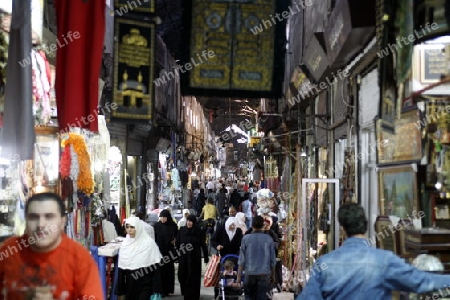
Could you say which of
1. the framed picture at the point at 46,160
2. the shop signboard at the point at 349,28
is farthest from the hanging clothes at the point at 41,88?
the shop signboard at the point at 349,28

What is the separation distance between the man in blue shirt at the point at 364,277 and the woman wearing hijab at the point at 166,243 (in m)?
8.00

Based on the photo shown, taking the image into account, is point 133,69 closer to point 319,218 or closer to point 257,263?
point 257,263

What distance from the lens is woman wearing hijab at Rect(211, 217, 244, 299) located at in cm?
1098

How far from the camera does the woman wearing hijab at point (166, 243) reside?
39.1 ft

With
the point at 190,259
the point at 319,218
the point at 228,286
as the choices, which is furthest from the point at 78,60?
the point at 319,218

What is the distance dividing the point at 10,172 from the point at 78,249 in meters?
3.10

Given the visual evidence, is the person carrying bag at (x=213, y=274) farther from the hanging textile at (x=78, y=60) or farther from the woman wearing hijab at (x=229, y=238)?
the hanging textile at (x=78, y=60)

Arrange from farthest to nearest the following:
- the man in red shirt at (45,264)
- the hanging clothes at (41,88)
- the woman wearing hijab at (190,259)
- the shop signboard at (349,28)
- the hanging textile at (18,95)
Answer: the woman wearing hijab at (190,259) → the hanging clothes at (41,88) → the shop signboard at (349,28) → the hanging textile at (18,95) → the man in red shirt at (45,264)

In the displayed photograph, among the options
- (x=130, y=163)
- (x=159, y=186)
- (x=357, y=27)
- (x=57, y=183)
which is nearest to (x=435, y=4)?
(x=357, y=27)

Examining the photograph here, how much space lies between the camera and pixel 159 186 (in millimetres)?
24969

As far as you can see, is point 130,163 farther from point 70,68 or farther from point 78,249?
point 78,249

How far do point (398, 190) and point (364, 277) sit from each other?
274cm

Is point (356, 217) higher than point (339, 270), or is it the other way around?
point (356, 217)

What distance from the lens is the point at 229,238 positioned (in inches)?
433
